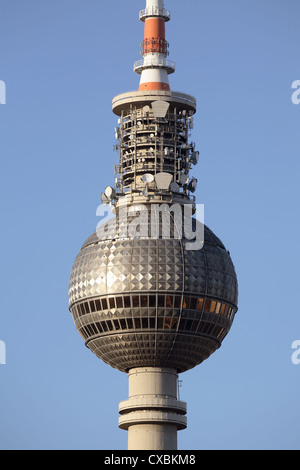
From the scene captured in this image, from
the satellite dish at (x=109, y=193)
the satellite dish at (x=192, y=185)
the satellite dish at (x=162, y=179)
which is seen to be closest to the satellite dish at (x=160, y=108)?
the satellite dish at (x=162, y=179)

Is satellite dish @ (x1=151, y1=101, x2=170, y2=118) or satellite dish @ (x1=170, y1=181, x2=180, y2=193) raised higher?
satellite dish @ (x1=151, y1=101, x2=170, y2=118)

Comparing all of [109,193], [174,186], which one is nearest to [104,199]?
Result: [109,193]

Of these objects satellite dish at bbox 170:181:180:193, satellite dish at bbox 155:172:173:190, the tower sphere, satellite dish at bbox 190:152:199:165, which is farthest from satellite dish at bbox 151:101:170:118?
the tower sphere

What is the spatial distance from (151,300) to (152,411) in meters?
12.0

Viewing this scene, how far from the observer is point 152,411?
177 metres

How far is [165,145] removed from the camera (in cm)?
18375

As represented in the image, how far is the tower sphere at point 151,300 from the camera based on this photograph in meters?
175

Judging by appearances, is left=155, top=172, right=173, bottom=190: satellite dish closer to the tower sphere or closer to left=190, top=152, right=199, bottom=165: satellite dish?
left=190, top=152, right=199, bottom=165: satellite dish

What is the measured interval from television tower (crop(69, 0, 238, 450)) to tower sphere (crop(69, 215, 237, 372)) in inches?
4.1

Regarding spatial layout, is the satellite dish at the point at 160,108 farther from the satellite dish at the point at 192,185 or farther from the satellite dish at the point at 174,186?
the satellite dish at the point at 192,185

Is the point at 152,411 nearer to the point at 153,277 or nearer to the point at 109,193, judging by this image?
the point at 153,277

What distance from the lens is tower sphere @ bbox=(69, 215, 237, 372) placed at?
175m
